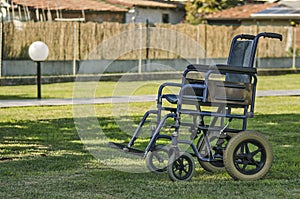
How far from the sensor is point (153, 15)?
39.7m

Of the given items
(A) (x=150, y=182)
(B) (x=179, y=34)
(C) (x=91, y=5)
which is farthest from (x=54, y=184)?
(C) (x=91, y=5)

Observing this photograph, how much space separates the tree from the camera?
40919 mm

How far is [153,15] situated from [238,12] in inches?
187

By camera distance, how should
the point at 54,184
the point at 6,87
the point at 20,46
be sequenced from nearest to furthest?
the point at 54,184 → the point at 6,87 → the point at 20,46

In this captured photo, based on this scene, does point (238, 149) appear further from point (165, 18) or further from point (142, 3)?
point (165, 18)

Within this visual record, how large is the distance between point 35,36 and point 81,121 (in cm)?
1253

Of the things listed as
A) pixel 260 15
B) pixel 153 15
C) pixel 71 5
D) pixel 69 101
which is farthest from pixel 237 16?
pixel 69 101

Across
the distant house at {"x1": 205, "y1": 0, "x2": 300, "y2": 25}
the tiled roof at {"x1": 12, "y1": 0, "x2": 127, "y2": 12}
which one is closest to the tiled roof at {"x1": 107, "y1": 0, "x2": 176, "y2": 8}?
the tiled roof at {"x1": 12, "y1": 0, "x2": 127, "y2": 12}

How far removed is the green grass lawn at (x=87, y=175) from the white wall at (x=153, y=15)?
24783 mm

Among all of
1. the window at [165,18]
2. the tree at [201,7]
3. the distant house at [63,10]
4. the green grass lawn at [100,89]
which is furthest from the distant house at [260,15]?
the green grass lawn at [100,89]

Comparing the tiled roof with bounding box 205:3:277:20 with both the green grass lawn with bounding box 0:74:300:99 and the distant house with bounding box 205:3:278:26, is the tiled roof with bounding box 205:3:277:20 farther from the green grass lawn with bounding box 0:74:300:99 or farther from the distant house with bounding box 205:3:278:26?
the green grass lawn with bounding box 0:74:300:99

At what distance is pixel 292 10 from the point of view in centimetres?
3872

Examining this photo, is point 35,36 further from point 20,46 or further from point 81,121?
point 81,121

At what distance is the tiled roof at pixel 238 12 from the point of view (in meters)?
40.6
